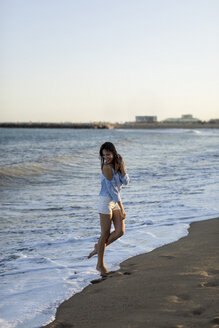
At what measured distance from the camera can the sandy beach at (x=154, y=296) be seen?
2.73 metres

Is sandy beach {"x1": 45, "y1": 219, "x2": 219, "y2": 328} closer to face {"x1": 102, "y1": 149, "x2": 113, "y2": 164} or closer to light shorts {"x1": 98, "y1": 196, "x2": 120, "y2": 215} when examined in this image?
light shorts {"x1": 98, "y1": 196, "x2": 120, "y2": 215}

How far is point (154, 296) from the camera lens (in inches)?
124

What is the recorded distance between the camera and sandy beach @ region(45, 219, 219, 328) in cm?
273

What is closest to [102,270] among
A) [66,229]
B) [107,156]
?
[107,156]

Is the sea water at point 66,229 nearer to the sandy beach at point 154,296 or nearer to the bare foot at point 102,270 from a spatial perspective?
the bare foot at point 102,270

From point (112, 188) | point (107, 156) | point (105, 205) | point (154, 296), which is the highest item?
point (107, 156)

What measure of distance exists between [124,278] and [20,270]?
1.28 meters

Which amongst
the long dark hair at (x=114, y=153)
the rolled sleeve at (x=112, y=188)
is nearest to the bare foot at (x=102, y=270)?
the rolled sleeve at (x=112, y=188)

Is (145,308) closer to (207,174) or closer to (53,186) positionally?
(53,186)

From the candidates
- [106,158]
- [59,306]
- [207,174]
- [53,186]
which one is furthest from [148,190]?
[59,306]

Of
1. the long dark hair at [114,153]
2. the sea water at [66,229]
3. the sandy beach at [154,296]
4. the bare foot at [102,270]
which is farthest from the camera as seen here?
the long dark hair at [114,153]

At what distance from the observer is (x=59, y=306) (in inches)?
128

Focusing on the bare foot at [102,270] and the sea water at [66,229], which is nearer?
the sea water at [66,229]

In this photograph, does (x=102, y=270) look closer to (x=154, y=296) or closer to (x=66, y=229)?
(x=154, y=296)
